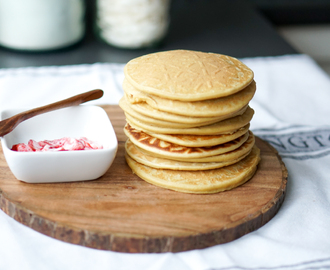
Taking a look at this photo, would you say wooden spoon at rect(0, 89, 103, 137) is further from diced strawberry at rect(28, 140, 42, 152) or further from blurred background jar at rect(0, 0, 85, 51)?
blurred background jar at rect(0, 0, 85, 51)

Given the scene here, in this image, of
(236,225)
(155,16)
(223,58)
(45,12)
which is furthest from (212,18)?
(236,225)

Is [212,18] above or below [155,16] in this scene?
below

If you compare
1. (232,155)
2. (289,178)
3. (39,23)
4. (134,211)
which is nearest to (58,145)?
(134,211)

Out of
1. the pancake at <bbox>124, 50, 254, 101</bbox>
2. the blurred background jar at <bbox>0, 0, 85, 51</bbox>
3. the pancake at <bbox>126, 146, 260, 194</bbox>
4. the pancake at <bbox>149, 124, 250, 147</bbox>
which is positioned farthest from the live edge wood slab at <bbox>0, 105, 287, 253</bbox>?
the blurred background jar at <bbox>0, 0, 85, 51</bbox>

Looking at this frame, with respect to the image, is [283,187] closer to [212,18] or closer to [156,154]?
[156,154]

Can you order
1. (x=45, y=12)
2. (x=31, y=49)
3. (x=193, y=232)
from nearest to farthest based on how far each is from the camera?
(x=193, y=232), (x=45, y=12), (x=31, y=49)

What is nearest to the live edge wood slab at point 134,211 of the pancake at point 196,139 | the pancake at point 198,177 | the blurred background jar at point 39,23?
the pancake at point 198,177
